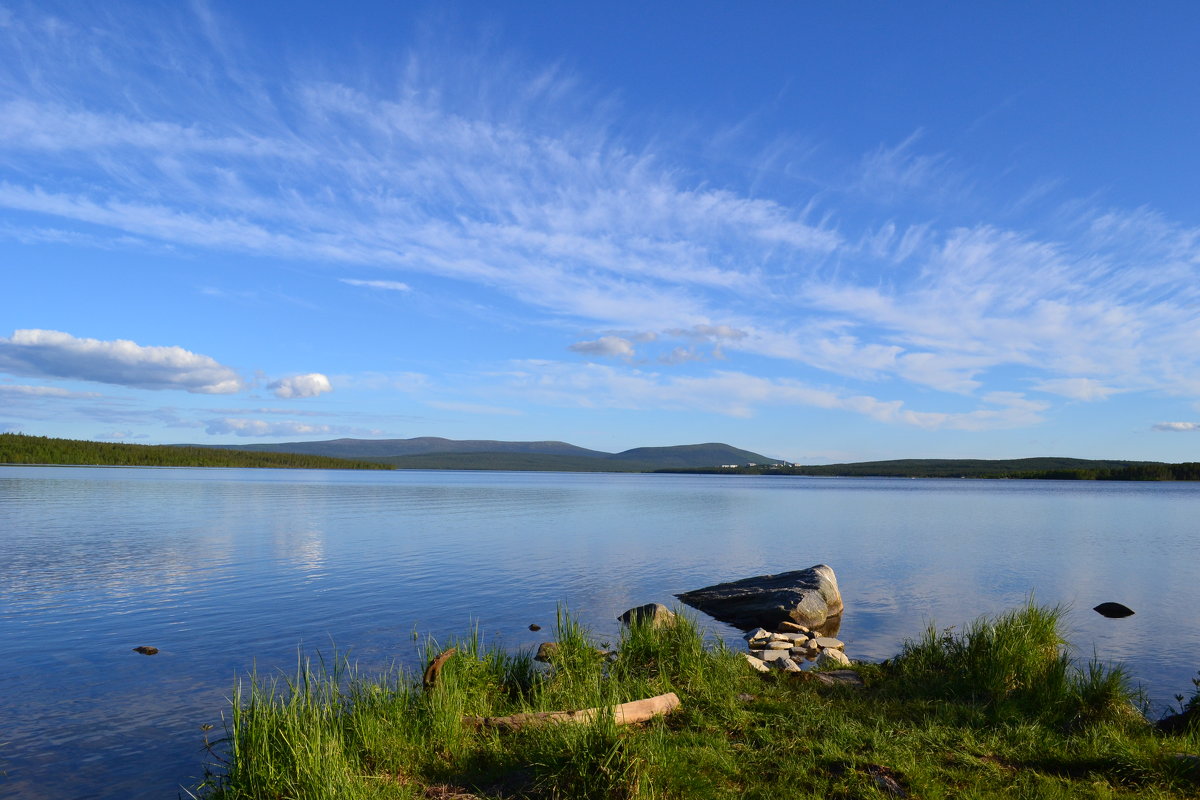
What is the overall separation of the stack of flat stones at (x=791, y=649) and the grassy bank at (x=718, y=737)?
1.07 meters

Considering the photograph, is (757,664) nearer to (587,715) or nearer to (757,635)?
(757,635)

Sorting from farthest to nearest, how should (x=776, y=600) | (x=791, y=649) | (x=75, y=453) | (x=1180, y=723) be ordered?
1. (x=75, y=453)
2. (x=776, y=600)
3. (x=791, y=649)
4. (x=1180, y=723)

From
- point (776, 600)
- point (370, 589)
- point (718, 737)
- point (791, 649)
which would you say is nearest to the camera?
point (718, 737)

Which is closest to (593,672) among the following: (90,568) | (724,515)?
(90,568)

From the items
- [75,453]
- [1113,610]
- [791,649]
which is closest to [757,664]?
[791,649]

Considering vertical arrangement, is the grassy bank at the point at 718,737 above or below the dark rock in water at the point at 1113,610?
above

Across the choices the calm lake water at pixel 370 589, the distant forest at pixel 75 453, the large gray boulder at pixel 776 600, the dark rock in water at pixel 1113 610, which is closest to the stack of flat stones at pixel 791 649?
the large gray boulder at pixel 776 600

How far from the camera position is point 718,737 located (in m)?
10.3

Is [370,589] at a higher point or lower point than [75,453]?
lower

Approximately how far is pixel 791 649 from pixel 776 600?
384 cm

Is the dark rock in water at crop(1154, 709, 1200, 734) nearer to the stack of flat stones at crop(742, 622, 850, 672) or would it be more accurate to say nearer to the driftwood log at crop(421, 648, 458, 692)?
the stack of flat stones at crop(742, 622, 850, 672)

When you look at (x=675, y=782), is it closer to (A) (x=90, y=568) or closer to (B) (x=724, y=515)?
(A) (x=90, y=568)

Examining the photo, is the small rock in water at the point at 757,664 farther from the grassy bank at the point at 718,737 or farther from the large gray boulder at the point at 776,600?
the large gray boulder at the point at 776,600

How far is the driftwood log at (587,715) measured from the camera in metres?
9.68
